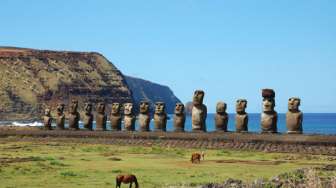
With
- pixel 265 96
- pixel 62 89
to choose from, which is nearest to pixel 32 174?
pixel 265 96

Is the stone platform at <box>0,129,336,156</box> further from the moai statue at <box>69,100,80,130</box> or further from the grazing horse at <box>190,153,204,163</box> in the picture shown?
the grazing horse at <box>190,153,204,163</box>

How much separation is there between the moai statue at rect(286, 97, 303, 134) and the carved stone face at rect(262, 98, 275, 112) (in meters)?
1.49

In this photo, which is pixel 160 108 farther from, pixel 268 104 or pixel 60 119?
pixel 60 119

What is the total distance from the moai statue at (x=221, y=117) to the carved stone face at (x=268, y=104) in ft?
9.08

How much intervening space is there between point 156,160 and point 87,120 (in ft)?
60.4

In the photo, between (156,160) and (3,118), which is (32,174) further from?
(3,118)

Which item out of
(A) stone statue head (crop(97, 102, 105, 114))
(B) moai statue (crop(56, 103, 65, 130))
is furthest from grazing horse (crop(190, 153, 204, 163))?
(B) moai statue (crop(56, 103, 65, 130))

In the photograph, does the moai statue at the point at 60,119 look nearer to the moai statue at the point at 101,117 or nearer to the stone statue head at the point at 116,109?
the moai statue at the point at 101,117

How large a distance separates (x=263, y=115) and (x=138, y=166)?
38.8 feet

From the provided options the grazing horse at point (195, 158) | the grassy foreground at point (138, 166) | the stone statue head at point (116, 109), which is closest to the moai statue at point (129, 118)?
the stone statue head at point (116, 109)

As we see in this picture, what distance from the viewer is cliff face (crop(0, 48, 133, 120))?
15812cm

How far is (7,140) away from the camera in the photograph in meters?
43.0

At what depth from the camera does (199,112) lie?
1485 inches

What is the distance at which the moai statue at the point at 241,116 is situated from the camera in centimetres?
3547
